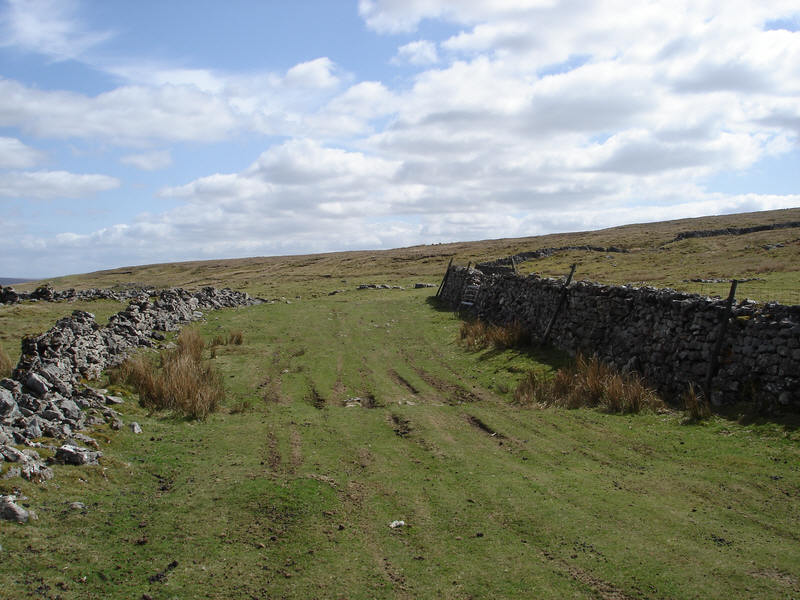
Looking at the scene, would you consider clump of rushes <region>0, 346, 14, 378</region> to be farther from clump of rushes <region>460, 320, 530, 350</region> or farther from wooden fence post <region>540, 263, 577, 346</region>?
wooden fence post <region>540, 263, 577, 346</region>

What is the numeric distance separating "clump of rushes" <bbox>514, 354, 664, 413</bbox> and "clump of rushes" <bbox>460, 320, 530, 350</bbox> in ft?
13.9

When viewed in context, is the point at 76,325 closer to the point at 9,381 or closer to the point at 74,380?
the point at 74,380

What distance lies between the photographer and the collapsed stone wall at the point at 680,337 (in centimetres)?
1077

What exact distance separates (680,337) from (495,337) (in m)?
7.79

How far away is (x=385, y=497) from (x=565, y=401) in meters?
6.54

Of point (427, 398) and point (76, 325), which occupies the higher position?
point (76, 325)

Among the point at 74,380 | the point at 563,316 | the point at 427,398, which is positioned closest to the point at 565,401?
the point at 427,398

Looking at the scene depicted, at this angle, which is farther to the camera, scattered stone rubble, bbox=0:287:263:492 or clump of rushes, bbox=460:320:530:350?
clump of rushes, bbox=460:320:530:350

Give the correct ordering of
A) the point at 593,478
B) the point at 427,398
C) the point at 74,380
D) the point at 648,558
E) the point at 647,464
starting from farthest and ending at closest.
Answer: the point at 427,398 < the point at 74,380 < the point at 647,464 < the point at 593,478 < the point at 648,558

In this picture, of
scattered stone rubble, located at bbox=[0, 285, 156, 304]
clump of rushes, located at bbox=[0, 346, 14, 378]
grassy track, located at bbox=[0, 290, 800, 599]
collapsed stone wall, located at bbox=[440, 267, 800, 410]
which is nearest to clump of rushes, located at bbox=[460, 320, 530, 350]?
collapsed stone wall, located at bbox=[440, 267, 800, 410]

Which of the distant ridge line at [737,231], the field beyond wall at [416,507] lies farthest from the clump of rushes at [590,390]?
the distant ridge line at [737,231]

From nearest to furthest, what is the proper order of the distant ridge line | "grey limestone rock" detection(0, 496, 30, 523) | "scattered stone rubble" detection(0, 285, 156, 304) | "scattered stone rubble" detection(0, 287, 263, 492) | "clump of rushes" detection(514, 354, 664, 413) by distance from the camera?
"grey limestone rock" detection(0, 496, 30, 523) → "scattered stone rubble" detection(0, 287, 263, 492) → "clump of rushes" detection(514, 354, 664, 413) → "scattered stone rubble" detection(0, 285, 156, 304) → the distant ridge line

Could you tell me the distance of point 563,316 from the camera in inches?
736

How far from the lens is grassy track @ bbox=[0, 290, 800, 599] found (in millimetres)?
5941
